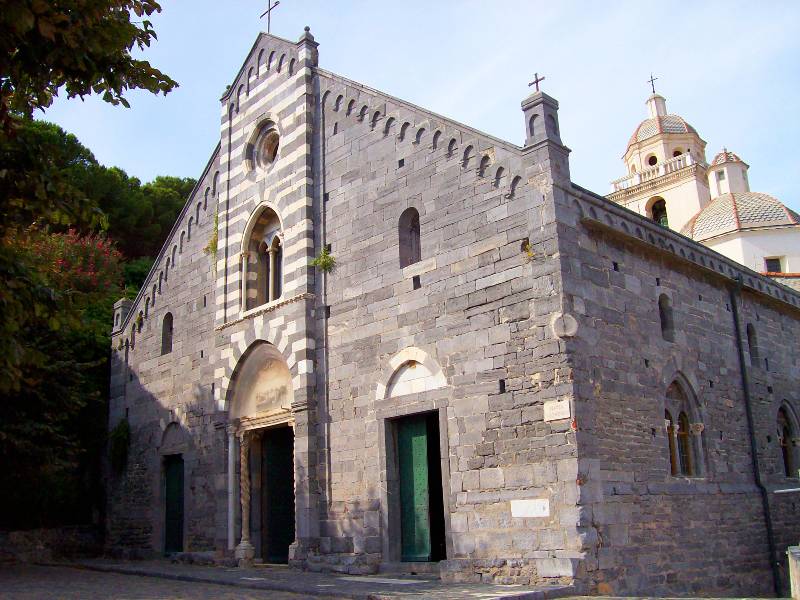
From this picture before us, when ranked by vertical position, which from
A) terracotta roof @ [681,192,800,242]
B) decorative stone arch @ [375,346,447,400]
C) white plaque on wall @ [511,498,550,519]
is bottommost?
white plaque on wall @ [511,498,550,519]

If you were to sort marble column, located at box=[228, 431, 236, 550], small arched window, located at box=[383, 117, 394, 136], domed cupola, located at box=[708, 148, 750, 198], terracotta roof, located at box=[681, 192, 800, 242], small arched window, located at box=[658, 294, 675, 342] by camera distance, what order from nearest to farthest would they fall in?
small arched window, located at box=[658, 294, 675, 342]
small arched window, located at box=[383, 117, 394, 136]
marble column, located at box=[228, 431, 236, 550]
terracotta roof, located at box=[681, 192, 800, 242]
domed cupola, located at box=[708, 148, 750, 198]

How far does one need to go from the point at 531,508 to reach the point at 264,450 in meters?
7.44

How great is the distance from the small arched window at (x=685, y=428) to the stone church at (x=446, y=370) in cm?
5

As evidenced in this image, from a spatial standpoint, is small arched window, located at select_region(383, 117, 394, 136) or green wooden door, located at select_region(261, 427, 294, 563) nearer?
small arched window, located at select_region(383, 117, 394, 136)

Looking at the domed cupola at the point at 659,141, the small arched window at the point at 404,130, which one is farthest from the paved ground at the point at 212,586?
the domed cupola at the point at 659,141

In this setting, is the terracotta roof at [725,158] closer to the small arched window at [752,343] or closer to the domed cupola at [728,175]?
the domed cupola at [728,175]

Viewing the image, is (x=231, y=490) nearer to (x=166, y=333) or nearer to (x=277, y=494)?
(x=277, y=494)

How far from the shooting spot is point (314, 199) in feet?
54.7

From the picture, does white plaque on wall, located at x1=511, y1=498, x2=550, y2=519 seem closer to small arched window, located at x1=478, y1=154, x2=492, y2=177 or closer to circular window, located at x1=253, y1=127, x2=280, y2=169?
small arched window, located at x1=478, y1=154, x2=492, y2=177

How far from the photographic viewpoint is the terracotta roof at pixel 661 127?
1551 inches

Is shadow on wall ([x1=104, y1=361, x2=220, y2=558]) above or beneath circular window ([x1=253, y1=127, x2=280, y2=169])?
beneath

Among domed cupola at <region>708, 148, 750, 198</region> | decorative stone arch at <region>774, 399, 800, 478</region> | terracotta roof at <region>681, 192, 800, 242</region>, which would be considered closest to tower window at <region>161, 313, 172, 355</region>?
decorative stone arch at <region>774, 399, 800, 478</region>

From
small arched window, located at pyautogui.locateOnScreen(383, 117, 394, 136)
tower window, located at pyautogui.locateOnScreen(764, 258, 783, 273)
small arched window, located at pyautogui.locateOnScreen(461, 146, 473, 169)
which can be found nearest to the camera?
small arched window, located at pyautogui.locateOnScreen(461, 146, 473, 169)

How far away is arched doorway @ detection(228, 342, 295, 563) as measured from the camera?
16344 mm
